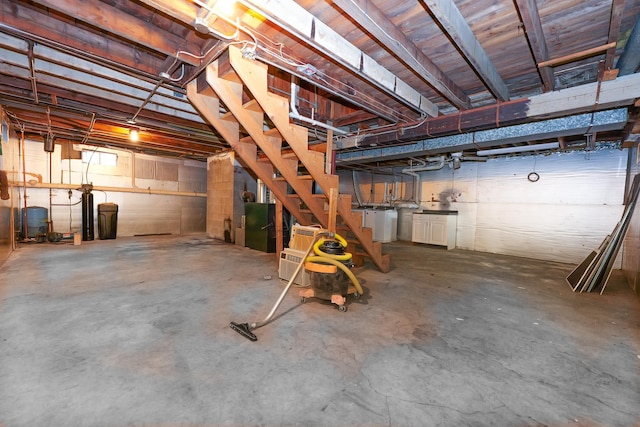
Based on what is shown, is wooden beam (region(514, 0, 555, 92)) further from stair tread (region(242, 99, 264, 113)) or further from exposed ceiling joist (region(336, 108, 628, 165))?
stair tread (region(242, 99, 264, 113))

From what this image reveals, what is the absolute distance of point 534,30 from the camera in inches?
74.5

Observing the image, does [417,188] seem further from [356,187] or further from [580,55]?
[580,55]

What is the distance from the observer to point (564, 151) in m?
5.30

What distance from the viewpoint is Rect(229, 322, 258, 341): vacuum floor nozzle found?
6.76ft

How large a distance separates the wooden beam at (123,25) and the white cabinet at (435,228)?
609cm

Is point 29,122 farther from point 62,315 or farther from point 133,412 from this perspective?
point 133,412

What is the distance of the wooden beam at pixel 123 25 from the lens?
71.9 inches

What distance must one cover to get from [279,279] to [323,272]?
129 centimetres

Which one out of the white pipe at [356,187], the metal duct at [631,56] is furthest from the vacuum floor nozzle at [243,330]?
the white pipe at [356,187]

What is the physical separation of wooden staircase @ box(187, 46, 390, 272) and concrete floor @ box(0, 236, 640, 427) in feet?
3.77

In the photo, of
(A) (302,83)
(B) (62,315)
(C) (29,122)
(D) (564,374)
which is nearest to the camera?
(D) (564,374)

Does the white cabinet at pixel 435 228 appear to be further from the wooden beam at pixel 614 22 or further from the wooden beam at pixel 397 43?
the wooden beam at pixel 614 22

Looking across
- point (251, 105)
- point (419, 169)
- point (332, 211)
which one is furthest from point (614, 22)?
point (419, 169)

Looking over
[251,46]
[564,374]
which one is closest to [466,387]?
[564,374]
